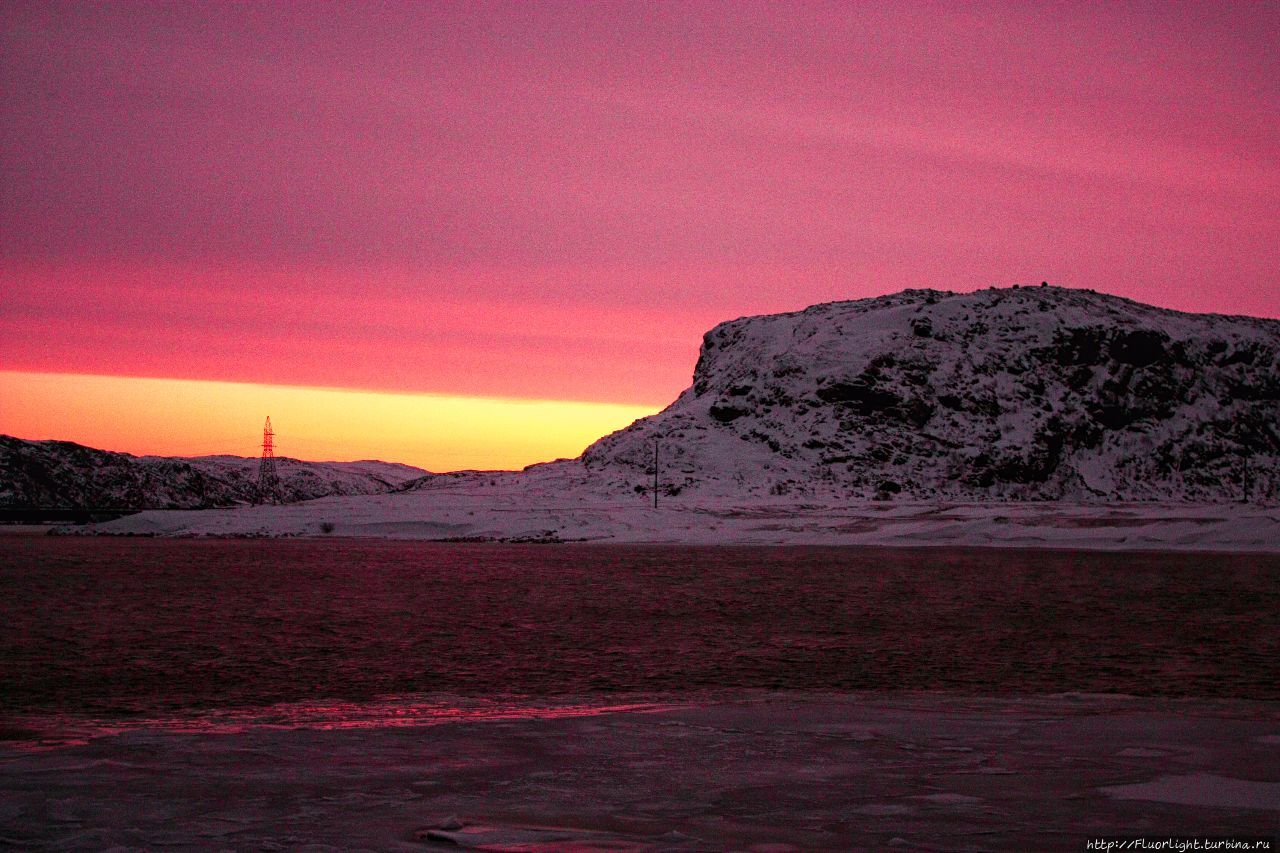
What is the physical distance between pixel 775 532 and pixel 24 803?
108m

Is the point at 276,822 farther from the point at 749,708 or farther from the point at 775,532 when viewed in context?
the point at 775,532

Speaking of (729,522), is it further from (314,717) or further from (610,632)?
(314,717)

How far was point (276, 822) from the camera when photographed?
35.8 ft

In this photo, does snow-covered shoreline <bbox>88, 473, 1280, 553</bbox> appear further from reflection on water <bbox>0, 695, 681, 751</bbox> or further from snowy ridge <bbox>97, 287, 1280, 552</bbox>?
reflection on water <bbox>0, 695, 681, 751</bbox>

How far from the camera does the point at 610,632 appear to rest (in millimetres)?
33844

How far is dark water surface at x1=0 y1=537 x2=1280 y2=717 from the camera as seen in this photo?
22719 millimetres

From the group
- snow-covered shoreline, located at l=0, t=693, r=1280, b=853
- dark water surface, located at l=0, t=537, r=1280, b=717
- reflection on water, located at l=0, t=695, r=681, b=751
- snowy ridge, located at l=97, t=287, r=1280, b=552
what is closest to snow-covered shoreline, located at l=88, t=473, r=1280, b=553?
snowy ridge, located at l=97, t=287, r=1280, b=552

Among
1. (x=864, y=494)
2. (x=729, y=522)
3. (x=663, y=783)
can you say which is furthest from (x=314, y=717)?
(x=864, y=494)

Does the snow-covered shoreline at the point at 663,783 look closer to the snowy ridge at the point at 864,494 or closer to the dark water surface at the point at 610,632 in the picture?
the dark water surface at the point at 610,632

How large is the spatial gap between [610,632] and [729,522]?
89.9 metres

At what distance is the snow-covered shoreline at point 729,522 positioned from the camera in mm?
101125

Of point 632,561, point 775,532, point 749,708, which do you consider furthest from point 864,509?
point 749,708

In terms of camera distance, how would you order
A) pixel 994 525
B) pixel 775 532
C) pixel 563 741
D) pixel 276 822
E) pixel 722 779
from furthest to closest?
pixel 775 532 < pixel 994 525 < pixel 563 741 < pixel 722 779 < pixel 276 822

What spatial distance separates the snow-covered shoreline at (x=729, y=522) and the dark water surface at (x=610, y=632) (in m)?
29.4
